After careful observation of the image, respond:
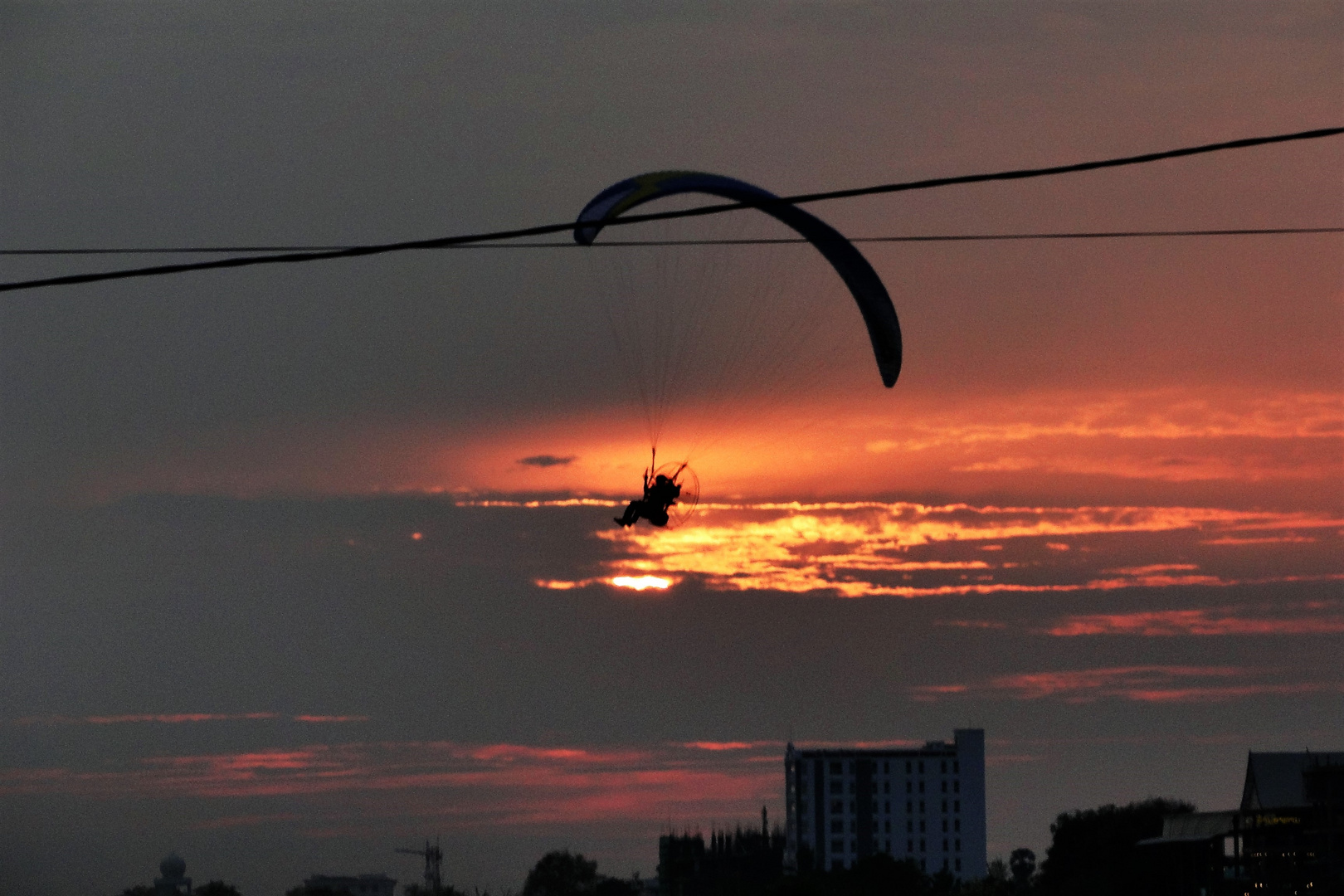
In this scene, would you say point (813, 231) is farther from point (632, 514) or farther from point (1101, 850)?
point (1101, 850)

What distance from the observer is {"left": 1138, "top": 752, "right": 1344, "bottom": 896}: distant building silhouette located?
4033 inches

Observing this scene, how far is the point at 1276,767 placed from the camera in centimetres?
12031

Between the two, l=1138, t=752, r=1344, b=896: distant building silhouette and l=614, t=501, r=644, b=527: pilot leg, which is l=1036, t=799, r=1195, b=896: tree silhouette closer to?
l=1138, t=752, r=1344, b=896: distant building silhouette

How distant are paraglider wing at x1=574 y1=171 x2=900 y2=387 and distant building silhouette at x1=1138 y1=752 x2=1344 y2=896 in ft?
228

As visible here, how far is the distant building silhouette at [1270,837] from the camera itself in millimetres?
102438

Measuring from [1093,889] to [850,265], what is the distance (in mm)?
122037

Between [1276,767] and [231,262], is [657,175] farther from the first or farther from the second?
[1276,767]

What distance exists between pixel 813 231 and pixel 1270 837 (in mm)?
86045

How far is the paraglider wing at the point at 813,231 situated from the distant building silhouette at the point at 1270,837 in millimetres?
69573

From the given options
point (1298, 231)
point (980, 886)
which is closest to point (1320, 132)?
point (1298, 231)

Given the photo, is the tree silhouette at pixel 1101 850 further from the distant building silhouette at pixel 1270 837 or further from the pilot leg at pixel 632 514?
the pilot leg at pixel 632 514

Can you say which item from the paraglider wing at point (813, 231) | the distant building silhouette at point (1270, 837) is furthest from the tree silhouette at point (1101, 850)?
the paraglider wing at point (813, 231)

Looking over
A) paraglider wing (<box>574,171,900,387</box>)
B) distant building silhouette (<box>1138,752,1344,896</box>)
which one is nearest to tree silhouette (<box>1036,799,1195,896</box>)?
distant building silhouette (<box>1138,752,1344,896</box>)

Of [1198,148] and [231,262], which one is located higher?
→ [1198,148]
